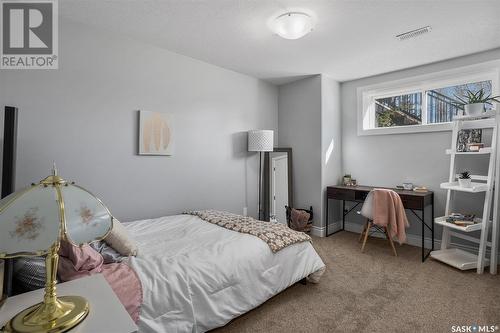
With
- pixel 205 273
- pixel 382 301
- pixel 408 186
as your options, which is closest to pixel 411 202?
pixel 408 186

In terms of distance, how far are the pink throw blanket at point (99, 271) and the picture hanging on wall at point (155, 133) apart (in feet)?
4.91

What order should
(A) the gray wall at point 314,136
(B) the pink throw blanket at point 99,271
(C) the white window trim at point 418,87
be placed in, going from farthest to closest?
(A) the gray wall at point 314,136
(C) the white window trim at point 418,87
(B) the pink throw blanket at point 99,271

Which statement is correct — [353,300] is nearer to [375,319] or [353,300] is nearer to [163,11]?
[375,319]

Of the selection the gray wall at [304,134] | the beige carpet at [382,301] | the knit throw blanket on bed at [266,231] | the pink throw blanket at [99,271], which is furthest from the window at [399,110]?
the pink throw blanket at [99,271]

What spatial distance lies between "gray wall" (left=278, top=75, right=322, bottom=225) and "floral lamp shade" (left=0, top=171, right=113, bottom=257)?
344cm

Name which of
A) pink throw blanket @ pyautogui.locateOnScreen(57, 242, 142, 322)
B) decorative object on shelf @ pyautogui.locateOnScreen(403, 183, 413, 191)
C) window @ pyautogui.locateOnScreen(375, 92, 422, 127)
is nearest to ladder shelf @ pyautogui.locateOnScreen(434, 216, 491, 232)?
decorative object on shelf @ pyautogui.locateOnScreen(403, 183, 413, 191)

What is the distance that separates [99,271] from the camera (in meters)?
1.50

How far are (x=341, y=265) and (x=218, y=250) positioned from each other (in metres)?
1.63

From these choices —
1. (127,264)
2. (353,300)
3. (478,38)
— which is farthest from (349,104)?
(127,264)

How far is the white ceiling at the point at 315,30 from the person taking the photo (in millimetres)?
2127

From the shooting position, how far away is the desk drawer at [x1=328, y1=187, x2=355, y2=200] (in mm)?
3641

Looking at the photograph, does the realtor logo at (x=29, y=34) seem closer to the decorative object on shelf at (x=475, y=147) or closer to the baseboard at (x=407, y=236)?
the baseboard at (x=407, y=236)

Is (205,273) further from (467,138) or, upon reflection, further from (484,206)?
(467,138)

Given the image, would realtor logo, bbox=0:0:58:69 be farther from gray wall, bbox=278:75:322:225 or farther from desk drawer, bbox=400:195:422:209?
desk drawer, bbox=400:195:422:209
